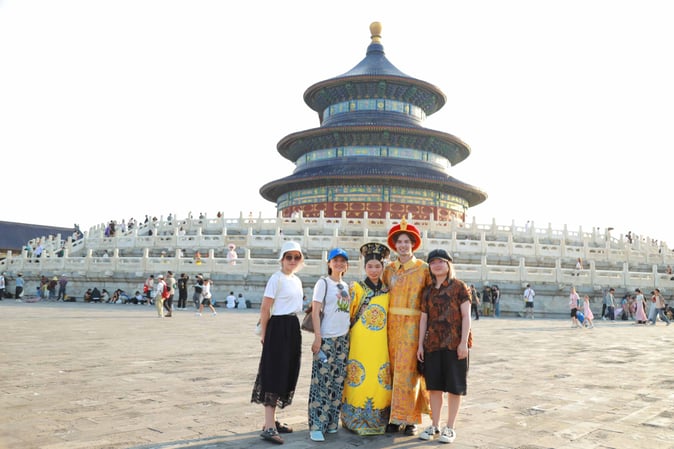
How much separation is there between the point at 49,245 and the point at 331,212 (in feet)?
60.9

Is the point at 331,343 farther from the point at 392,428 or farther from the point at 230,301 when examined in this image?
the point at 230,301

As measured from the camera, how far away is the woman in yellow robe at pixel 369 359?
197 inches

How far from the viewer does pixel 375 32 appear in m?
47.6

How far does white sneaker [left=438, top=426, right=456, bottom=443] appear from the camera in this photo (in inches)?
187

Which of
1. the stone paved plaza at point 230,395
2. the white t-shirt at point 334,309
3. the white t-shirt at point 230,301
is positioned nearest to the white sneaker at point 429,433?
the stone paved plaza at point 230,395

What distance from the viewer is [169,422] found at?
199 inches

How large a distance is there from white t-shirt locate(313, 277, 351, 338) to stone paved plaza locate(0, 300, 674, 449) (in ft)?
3.13

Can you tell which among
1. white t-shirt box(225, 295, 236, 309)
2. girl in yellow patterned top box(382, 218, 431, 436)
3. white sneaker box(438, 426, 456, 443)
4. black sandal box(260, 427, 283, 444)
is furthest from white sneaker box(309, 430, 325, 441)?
white t-shirt box(225, 295, 236, 309)

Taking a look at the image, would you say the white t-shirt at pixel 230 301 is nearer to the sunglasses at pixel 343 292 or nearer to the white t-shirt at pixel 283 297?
the white t-shirt at pixel 283 297

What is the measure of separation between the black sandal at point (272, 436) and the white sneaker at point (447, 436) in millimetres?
1425

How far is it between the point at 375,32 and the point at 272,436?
4713cm

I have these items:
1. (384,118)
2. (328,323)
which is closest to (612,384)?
(328,323)

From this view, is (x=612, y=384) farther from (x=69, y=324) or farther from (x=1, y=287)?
(x=1, y=287)

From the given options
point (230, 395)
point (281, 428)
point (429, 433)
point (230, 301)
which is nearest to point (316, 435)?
point (281, 428)
